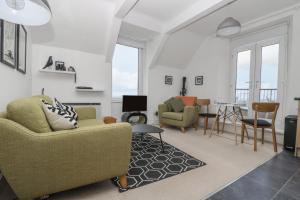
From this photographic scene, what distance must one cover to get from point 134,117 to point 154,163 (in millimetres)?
2309

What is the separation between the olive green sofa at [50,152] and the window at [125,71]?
3.05 m

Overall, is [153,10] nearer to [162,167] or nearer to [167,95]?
[167,95]

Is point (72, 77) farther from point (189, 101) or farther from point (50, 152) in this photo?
point (189, 101)

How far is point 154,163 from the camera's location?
2117 millimetres

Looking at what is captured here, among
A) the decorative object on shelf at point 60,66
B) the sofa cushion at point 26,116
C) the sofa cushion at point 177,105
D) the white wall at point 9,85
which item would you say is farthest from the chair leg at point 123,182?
the sofa cushion at point 177,105

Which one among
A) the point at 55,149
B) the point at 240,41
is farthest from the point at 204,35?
the point at 55,149

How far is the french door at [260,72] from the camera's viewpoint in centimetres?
341

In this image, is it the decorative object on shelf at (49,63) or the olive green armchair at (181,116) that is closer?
the decorative object on shelf at (49,63)

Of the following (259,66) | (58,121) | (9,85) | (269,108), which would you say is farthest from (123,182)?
(259,66)

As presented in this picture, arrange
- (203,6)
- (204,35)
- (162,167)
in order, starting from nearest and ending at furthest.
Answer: (162,167)
(203,6)
(204,35)

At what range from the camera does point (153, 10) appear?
134 inches

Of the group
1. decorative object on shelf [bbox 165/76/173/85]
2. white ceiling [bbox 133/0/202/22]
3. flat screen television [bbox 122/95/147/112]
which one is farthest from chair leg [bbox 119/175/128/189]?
decorative object on shelf [bbox 165/76/173/85]

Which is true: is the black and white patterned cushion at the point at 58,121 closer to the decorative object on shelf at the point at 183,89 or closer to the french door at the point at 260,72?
the french door at the point at 260,72

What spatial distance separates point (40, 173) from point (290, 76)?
12.7 ft
